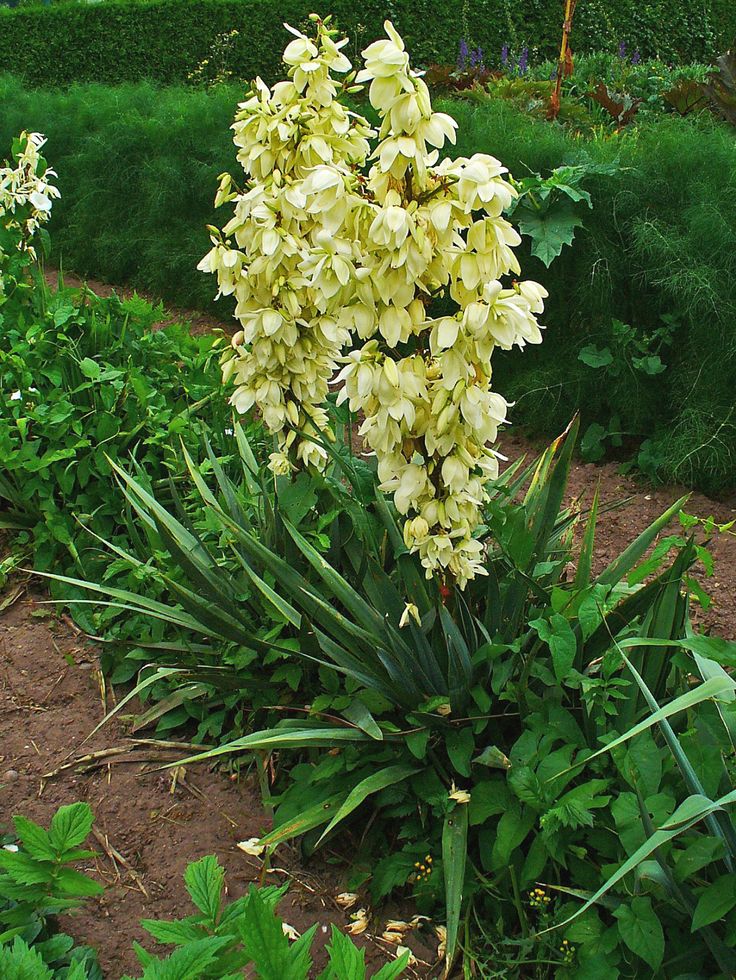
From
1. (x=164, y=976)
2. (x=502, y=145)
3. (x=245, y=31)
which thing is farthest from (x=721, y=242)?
(x=245, y=31)

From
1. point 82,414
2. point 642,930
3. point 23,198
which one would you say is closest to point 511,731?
point 642,930

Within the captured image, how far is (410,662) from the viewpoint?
2.36m

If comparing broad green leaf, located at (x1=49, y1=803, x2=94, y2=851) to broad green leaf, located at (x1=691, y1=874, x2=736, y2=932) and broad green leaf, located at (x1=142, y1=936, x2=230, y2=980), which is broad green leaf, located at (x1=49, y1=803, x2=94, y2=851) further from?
broad green leaf, located at (x1=691, y1=874, x2=736, y2=932)

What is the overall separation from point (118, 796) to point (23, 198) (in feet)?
9.60

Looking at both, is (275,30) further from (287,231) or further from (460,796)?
(460,796)

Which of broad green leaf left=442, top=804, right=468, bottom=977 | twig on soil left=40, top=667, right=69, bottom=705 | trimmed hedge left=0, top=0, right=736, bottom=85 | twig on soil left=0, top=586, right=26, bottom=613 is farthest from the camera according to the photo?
trimmed hedge left=0, top=0, right=736, bottom=85

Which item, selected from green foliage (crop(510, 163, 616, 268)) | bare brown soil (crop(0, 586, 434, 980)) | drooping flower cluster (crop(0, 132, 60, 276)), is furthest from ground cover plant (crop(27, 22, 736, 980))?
drooping flower cluster (crop(0, 132, 60, 276))

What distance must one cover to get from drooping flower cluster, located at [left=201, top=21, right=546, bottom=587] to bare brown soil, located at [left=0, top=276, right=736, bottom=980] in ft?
2.92

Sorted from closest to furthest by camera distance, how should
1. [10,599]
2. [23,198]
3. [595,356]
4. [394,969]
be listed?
1. [394,969]
2. [10,599]
3. [23,198]
4. [595,356]

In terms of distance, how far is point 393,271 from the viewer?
1913 mm

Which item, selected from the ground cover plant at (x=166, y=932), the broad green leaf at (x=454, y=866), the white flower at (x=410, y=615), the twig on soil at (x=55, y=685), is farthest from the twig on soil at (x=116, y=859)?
the white flower at (x=410, y=615)

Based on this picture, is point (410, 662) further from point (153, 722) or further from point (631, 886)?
point (153, 722)

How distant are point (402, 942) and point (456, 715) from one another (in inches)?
21.5

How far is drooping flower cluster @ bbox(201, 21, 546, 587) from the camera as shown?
1856mm
